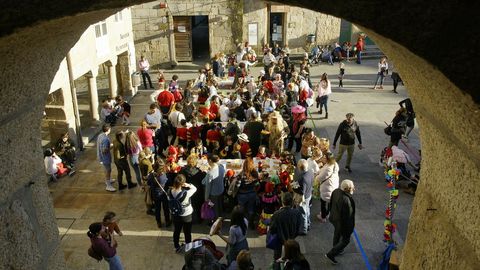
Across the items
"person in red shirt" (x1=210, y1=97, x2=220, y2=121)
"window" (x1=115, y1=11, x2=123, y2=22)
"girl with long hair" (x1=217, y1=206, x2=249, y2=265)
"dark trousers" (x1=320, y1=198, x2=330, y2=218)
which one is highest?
"window" (x1=115, y1=11, x2=123, y2=22)

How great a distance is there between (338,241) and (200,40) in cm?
2142

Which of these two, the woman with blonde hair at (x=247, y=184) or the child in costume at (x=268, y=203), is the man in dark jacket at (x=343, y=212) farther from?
the woman with blonde hair at (x=247, y=184)

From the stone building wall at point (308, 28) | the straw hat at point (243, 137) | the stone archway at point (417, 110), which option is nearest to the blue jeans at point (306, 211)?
the straw hat at point (243, 137)

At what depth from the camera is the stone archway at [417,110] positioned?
1.87 m

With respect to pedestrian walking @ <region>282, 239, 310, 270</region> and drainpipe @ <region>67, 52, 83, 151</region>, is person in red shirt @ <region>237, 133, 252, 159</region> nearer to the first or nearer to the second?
pedestrian walking @ <region>282, 239, 310, 270</region>

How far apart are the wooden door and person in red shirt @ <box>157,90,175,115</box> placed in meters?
10.6

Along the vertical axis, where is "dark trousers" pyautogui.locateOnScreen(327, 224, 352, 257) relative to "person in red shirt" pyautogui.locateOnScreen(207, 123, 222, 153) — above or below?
below

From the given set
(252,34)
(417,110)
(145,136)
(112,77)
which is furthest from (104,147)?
(252,34)

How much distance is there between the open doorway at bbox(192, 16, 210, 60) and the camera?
79.2 feet

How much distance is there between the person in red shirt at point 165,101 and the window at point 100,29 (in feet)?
12.3

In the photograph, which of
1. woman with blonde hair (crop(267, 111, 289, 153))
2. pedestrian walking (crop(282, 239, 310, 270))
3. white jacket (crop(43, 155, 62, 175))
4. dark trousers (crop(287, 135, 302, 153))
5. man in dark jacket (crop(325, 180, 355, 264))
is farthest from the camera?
dark trousers (crop(287, 135, 302, 153))

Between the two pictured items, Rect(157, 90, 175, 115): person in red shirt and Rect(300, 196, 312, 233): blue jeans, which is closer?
Rect(300, 196, 312, 233): blue jeans

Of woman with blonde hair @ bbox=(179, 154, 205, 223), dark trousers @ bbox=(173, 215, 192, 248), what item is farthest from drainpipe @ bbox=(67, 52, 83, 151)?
dark trousers @ bbox=(173, 215, 192, 248)

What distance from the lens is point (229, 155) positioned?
9.21 metres
